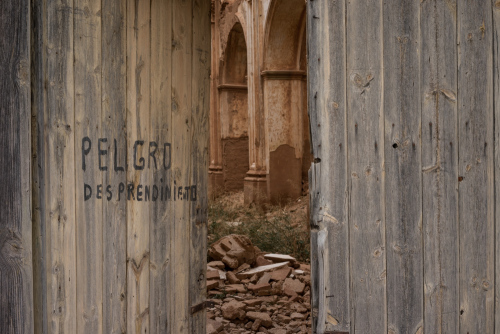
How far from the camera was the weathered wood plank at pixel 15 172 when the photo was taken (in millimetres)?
2471

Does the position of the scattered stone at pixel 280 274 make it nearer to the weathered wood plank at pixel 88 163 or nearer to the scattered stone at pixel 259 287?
the scattered stone at pixel 259 287

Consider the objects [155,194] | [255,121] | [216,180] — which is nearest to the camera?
[155,194]

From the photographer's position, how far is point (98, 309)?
2.82 meters

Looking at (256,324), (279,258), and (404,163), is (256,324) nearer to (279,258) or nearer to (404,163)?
(279,258)

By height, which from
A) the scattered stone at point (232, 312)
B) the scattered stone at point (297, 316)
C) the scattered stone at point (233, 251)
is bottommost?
the scattered stone at point (297, 316)

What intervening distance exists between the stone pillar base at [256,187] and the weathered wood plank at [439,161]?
9.47m

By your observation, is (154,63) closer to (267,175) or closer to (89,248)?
(89,248)

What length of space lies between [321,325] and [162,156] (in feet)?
4.81

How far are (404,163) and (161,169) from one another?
151cm

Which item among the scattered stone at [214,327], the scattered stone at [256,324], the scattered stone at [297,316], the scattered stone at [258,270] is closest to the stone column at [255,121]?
the scattered stone at [258,270]

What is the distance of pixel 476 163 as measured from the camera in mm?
2291

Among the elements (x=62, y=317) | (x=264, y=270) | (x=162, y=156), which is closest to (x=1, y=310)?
(x=62, y=317)

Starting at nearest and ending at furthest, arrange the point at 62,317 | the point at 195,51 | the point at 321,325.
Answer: the point at 321,325 → the point at 62,317 → the point at 195,51

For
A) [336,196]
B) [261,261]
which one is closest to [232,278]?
[261,261]
